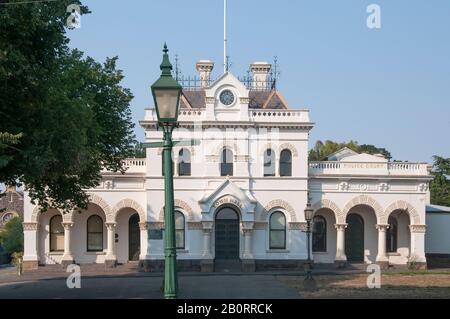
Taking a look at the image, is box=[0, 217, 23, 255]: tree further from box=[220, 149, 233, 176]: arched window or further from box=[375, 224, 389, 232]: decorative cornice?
box=[375, 224, 389, 232]: decorative cornice

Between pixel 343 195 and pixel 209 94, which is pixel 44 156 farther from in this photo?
pixel 343 195

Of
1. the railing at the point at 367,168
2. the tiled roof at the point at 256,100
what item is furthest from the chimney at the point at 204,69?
the railing at the point at 367,168

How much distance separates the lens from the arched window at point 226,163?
43.1 metres

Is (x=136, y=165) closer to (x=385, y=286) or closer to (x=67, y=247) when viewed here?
(x=67, y=247)

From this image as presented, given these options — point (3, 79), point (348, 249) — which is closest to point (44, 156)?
point (3, 79)

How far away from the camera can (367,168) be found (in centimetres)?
4475

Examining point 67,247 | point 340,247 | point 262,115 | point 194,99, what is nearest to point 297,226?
point 340,247

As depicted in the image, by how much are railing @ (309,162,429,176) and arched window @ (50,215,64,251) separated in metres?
15.1

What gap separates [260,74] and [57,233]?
16.6 metres

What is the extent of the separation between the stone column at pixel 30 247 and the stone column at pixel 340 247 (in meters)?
17.2

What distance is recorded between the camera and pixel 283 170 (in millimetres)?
43469

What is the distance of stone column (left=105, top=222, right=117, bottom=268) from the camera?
43406 millimetres

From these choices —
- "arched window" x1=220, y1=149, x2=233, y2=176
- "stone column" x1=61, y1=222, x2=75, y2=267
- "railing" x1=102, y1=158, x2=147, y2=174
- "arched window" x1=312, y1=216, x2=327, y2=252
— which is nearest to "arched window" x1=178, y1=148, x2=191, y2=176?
"arched window" x1=220, y1=149, x2=233, y2=176
